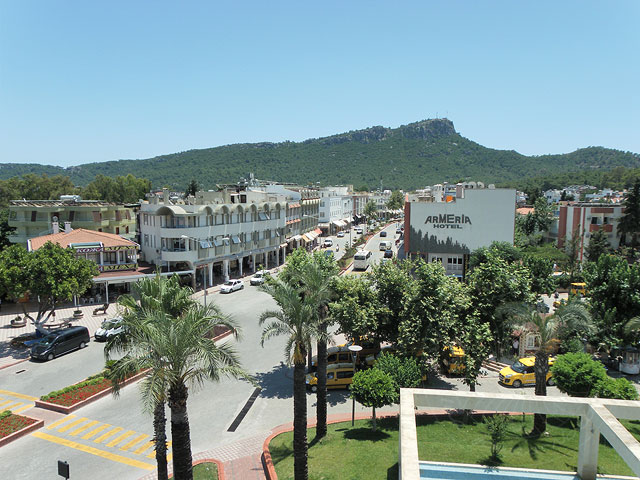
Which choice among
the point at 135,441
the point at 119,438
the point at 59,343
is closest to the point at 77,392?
the point at 119,438

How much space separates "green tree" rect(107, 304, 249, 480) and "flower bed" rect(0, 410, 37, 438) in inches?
395

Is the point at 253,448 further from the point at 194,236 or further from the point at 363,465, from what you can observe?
the point at 194,236

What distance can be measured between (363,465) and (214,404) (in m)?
9.05

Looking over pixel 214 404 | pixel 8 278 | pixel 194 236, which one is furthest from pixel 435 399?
pixel 194 236

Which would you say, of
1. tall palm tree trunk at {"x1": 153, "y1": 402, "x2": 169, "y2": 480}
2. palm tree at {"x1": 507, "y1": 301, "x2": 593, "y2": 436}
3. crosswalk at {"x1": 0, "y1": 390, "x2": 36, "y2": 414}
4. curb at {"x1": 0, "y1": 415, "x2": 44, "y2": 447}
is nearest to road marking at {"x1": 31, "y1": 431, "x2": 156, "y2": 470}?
curb at {"x1": 0, "y1": 415, "x2": 44, "y2": 447}

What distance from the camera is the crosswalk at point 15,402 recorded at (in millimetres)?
21016

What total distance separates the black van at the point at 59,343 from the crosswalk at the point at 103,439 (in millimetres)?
8665

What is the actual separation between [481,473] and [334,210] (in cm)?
8547

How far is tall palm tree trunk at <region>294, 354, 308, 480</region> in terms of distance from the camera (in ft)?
47.4

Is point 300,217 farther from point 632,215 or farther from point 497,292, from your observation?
point 497,292

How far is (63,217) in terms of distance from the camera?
→ 51.8m

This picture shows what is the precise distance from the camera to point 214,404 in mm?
21656

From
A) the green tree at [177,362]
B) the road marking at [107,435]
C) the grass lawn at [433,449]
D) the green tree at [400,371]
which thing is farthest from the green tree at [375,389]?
the road marking at [107,435]

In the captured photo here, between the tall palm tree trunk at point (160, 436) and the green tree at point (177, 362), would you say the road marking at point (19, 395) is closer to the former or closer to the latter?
the tall palm tree trunk at point (160, 436)
